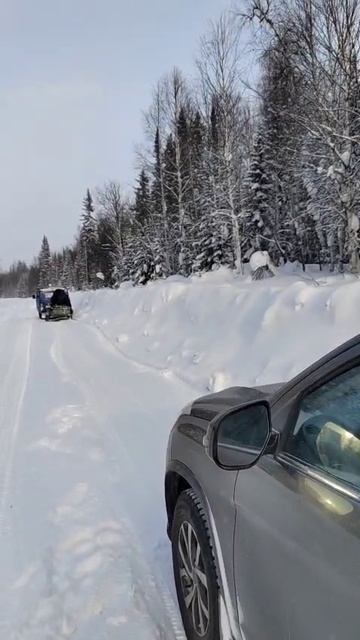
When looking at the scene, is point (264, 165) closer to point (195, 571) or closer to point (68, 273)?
point (195, 571)

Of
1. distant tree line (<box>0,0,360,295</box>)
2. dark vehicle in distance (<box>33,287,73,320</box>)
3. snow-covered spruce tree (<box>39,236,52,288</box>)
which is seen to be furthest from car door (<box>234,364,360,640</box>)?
snow-covered spruce tree (<box>39,236,52,288</box>)

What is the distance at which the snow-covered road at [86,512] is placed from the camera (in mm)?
2902

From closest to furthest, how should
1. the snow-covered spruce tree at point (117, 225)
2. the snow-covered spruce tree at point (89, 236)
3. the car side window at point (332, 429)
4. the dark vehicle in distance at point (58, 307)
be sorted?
the car side window at point (332, 429), the dark vehicle in distance at point (58, 307), the snow-covered spruce tree at point (117, 225), the snow-covered spruce tree at point (89, 236)

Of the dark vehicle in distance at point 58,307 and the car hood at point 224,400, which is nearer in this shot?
the car hood at point 224,400

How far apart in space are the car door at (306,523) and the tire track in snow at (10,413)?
268 cm

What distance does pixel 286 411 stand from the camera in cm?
196

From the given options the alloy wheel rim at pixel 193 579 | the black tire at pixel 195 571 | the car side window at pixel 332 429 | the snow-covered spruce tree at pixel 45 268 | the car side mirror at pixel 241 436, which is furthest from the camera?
the snow-covered spruce tree at pixel 45 268

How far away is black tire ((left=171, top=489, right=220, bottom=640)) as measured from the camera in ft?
7.59

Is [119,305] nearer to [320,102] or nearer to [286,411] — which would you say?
[320,102]

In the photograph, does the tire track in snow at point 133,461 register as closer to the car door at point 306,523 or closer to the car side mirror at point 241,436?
the car door at point 306,523

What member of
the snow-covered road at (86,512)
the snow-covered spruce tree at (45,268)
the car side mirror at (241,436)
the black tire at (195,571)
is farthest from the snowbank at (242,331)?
the snow-covered spruce tree at (45,268)

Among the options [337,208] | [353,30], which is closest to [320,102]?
[353,30]

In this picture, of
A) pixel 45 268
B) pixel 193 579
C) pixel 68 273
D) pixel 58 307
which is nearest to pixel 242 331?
pixel 193 579

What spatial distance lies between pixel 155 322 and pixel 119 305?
726 cm
